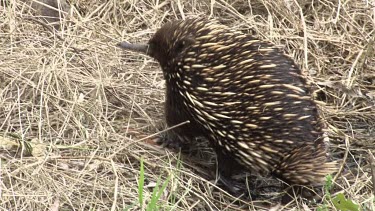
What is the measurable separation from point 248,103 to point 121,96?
3.05 ft

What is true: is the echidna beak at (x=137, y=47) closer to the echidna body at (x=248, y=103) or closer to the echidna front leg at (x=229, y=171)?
the echidna body at (x=248, y=103)

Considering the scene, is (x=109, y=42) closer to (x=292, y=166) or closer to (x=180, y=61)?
(x=180, y=61)

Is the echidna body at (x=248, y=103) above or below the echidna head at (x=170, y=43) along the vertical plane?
below

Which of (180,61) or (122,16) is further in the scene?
(122,16)

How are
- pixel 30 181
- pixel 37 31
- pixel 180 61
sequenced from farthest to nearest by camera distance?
pixel 37 31 < pixel 180 61 < pixel 30 181

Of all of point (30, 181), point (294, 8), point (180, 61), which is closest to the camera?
point (30, 181)

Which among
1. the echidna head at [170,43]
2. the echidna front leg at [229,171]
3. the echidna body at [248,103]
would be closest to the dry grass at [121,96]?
the echidna front leg at [229,171]

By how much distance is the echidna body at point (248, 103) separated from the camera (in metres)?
3.14

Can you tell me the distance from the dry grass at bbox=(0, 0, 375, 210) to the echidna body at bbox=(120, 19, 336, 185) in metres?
0.19

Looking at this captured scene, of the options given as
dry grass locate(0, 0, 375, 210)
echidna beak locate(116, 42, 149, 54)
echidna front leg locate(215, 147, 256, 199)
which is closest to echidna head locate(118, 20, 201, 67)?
echidna beak locate(116, 42, 149, 54)

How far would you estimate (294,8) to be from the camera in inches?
180

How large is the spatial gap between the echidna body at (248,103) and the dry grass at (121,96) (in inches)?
7.6

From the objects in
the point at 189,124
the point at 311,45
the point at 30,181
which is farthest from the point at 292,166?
the point at 311,45

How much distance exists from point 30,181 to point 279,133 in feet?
3.70
